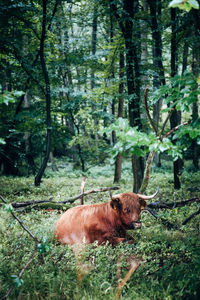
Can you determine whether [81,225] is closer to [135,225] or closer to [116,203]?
[116,203]

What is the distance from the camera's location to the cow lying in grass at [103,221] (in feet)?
11.1

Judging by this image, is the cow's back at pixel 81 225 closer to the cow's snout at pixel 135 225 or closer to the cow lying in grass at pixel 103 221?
the cow lying in grass at pixel 103 221

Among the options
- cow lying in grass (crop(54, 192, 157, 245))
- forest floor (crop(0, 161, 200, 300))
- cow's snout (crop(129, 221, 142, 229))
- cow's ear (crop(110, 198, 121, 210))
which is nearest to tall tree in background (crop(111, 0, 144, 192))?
forest floor (crop(0, 161, 200, 300))

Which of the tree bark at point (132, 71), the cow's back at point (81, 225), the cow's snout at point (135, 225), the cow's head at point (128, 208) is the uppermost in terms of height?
the tree bark at point (132, 71)

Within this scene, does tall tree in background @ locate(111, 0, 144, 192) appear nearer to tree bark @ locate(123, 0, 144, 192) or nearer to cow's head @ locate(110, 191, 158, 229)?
tree bark @ locate(123, 0, 144, 192)

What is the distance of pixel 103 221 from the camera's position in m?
3.71

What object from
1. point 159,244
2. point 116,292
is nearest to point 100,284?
point 116,292

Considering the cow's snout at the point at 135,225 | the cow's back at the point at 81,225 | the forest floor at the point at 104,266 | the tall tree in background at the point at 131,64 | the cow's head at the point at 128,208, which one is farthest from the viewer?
the tall tree in background at the point at 131,64

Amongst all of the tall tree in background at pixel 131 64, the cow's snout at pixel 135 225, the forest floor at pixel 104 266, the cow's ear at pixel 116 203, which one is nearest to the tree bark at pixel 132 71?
the tall tree in background at pixel 131 64

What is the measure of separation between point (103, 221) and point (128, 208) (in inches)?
24.4

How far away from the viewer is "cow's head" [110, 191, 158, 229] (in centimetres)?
332

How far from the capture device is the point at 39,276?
2854mm

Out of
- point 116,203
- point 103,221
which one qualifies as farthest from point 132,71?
point 103,221

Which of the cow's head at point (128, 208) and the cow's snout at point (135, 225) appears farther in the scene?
the cow's head at point (128, 208)
